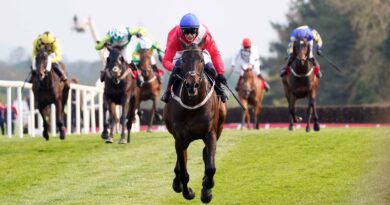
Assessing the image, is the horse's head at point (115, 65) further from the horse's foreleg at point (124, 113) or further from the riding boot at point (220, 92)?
the riding boot at point (220, 92)

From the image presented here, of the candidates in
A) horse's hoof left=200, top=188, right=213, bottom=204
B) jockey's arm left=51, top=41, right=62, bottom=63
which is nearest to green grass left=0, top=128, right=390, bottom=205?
horse's hoof left=200, top=188, right=213, bottom=204

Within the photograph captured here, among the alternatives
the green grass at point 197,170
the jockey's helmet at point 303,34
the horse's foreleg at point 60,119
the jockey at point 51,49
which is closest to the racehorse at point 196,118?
the green grass at point 197,170

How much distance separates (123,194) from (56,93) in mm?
8130

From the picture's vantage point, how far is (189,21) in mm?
11172

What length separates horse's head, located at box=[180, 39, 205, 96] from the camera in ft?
34.8

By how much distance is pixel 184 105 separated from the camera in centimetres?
1118

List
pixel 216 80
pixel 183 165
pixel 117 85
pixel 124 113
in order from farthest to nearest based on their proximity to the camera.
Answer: pixel 117 85 → pixel 124 113 → pixel 216 80 → pixel 183 165

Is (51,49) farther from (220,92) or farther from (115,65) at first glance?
(220,92)

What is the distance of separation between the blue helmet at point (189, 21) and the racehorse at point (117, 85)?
364 inches

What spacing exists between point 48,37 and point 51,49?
0.24 metres

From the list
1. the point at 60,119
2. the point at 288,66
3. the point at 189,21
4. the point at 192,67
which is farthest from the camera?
the point at 288,66

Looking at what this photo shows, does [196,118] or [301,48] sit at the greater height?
[196,118]

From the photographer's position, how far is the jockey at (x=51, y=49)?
20.5m

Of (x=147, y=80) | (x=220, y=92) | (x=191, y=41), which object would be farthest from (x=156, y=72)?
(x=191, y=41)
